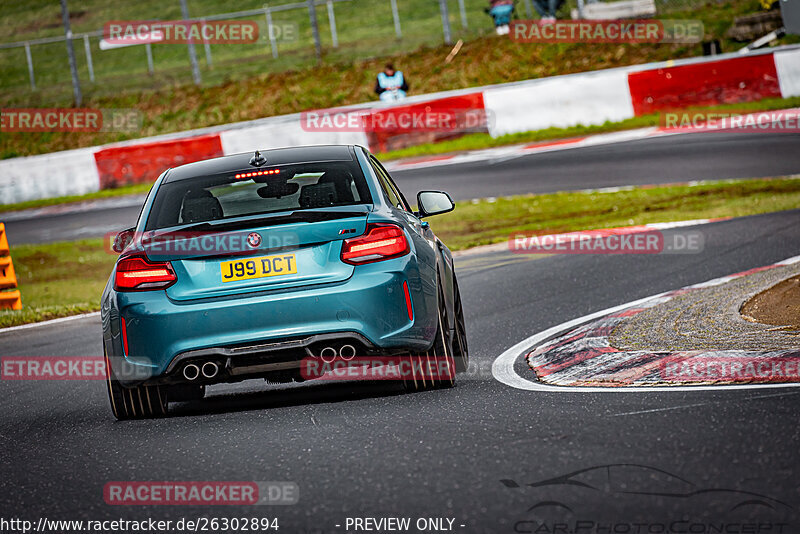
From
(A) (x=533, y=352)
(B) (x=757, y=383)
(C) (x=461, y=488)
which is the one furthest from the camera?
(A) (x=533, y=352)

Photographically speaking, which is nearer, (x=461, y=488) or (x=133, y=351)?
(x=461, y=488)

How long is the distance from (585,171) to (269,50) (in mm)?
20100

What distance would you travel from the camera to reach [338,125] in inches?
963

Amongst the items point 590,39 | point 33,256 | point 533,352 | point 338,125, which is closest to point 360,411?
point 533,352

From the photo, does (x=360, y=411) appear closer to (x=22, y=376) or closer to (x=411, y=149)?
(x=22, y=376)

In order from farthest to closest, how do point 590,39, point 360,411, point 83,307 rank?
1. point 590,39
2. point 83,307
3. point 360,411

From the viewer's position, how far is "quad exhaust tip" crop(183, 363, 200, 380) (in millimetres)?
6430

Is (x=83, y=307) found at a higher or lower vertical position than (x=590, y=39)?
lower

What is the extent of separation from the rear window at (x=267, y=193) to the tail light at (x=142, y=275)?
0.43 m

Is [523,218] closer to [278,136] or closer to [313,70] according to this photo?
[278,136]

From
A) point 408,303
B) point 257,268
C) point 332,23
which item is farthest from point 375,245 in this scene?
point 332,23

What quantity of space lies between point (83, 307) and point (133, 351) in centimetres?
750

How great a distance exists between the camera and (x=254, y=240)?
6383 millimetres

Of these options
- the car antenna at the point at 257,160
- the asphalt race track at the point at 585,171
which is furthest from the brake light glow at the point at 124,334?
the asphalt race track at the point at 585,171
